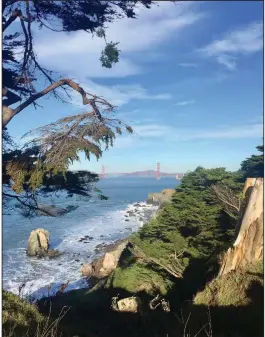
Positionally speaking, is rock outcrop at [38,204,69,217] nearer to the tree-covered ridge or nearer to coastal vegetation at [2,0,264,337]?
coastal vegetation at [2,0,264,337]

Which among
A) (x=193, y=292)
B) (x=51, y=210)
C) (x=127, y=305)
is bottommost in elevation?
(x=193, y=292)

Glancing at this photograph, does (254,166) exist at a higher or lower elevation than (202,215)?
higher

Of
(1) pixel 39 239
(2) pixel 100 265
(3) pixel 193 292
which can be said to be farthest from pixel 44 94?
(3) pixel 193 292

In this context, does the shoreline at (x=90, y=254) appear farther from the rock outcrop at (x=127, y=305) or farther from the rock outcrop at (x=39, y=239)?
the rock outcrop at (x=127, y=305)

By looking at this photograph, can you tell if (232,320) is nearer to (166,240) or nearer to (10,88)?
(166,240)

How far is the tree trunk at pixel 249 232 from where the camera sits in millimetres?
2349

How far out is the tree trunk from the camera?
235 centimetres

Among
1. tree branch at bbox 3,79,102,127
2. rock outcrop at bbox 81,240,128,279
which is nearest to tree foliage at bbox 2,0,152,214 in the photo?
tree branch at bbox 3,79,102,127

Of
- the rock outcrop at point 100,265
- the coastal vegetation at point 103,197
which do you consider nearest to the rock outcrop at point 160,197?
Answer: the coastal vegetation at point 103,197

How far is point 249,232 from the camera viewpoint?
294cm

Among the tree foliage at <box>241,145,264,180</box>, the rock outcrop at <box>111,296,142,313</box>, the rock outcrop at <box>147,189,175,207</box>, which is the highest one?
the tree foliage at <box>241,145,264,180</box>

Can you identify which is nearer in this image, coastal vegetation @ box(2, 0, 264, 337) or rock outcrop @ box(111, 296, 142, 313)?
coastal vegetation @ box(2, 0, 264, 337)

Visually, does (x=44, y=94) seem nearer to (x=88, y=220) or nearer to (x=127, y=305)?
(x=88, y=220)

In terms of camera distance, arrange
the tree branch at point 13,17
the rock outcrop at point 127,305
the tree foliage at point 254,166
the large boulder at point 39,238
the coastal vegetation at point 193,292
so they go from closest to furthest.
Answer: the tree foliage at point 254,166, the tree branch at point 13,17, the large boulder at point 39,238, the coastal vegetation at point 193,292, the rock outcrop at point 127,305
